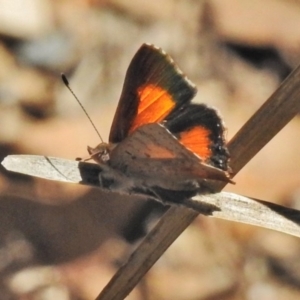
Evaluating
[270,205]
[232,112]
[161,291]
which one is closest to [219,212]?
[270,205]

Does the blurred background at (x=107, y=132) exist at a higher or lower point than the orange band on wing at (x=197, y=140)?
lower

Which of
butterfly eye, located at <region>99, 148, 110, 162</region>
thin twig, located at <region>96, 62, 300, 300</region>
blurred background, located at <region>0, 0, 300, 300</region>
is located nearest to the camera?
thin twig, located at <region>96, 62, 300, 300</region>

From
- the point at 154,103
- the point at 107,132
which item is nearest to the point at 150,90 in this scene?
the point at 154,103

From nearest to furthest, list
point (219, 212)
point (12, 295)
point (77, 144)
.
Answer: point (219, 212)
point (12, 295)
point (77, 144)

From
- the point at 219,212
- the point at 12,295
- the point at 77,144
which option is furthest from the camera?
the point at 77,144

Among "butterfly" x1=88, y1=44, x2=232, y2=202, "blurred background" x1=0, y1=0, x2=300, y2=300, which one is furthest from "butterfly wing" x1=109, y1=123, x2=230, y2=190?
"blurred background" x1=0, y1=0, x2=300, y2=300

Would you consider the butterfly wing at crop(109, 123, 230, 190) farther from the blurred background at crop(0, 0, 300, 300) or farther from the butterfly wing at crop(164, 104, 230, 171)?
the blurred background at crop(0, 0, 300, 300)

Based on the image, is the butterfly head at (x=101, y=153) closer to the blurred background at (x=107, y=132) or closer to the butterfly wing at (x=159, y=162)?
the butterfly wing at (x=159, y=162)

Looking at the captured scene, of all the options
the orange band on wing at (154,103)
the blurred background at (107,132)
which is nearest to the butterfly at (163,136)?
the orange band on wing at (154,103)

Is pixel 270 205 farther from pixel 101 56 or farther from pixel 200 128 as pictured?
pixel 101 56
